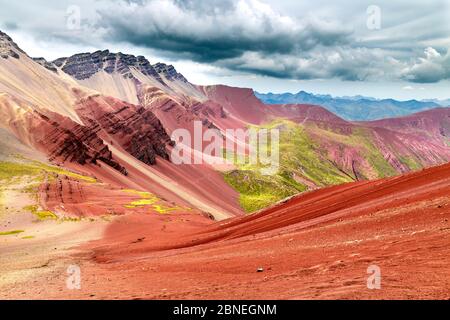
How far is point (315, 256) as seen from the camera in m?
19.5

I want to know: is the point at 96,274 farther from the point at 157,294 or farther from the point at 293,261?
the point at 293,261

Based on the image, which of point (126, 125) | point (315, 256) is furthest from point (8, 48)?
point (315, 256)

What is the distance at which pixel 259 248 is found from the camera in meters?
24.8

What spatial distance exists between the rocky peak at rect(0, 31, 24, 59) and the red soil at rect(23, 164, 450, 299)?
177 metres

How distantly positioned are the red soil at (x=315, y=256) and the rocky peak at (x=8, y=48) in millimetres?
176753

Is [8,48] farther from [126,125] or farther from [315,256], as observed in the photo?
[315,256]

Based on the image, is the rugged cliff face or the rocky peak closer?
the rugged cliff face

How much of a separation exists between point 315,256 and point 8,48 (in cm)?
20781

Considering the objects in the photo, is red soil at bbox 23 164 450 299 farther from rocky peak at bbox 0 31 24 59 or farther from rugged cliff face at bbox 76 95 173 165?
rocky peak at bbox 0 31 24 59

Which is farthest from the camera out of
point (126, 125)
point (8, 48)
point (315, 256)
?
point (8, 48)

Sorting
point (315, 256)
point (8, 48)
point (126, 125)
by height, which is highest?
point (8, 48)

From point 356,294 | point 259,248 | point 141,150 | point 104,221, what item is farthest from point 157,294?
point 141,150

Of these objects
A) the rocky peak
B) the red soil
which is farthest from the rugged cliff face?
the red soil

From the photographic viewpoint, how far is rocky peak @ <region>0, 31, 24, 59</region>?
592ft
